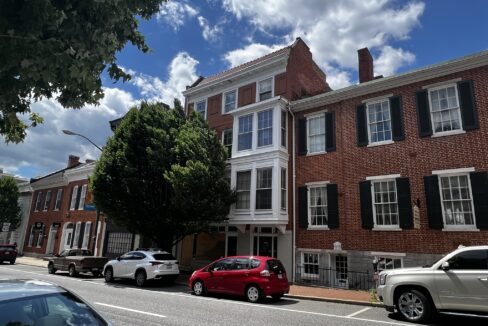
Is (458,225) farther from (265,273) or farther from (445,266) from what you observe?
(265,273)

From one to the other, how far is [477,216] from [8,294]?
14968 millimetres

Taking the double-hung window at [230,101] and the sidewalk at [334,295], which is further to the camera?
the double-hung window at [230,101]

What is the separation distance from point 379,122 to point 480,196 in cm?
539

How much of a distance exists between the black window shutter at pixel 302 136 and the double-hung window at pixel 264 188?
2.01m

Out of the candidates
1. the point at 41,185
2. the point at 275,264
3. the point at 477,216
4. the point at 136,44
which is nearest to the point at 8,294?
the point at 136,44

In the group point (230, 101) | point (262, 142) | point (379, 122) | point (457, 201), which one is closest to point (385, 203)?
point (457, 201)

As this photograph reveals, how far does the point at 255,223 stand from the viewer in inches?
720

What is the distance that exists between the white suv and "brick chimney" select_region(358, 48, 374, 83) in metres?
14.0

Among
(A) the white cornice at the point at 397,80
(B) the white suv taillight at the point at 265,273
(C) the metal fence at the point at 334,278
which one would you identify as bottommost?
(C) the metal fence at the point at 334,278

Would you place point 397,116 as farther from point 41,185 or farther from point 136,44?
point 41,185

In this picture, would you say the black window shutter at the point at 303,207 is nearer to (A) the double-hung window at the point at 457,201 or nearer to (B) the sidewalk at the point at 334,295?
(B) the sidewalk at the point at 334,295

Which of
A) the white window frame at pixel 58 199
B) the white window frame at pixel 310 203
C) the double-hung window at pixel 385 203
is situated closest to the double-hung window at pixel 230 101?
the white window frame at pixel 310 203

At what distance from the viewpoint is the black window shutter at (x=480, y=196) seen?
1323cm

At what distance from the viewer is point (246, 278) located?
12.5 m
